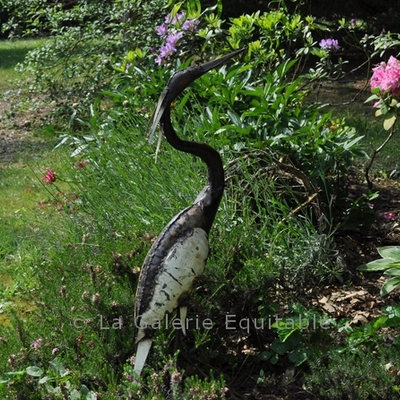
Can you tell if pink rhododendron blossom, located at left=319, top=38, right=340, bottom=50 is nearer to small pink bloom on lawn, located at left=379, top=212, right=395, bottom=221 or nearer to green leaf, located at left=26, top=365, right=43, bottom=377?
small pink bloom on lawn, located at left=379, top=212, right=395, bottom=221

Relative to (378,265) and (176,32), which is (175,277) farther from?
(176,32)

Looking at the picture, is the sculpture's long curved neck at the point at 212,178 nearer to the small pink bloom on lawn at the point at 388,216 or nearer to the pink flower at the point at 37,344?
the pink flower at the point at 37,344

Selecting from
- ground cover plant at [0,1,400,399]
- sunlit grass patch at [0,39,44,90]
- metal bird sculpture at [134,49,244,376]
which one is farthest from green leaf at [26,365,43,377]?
sunlit grass patch at [0,39,44,90]

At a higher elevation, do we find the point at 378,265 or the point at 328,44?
the point at 378,265

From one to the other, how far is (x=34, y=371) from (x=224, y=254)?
1.05 meters

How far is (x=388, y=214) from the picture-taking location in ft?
16.1

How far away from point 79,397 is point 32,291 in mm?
1477

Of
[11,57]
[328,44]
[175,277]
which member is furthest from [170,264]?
[11,57]

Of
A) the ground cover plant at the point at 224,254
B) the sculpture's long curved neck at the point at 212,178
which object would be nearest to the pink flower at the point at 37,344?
the ground cover plant at the point at 224,254

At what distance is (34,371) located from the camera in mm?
3094

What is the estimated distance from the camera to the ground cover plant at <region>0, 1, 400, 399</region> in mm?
3158

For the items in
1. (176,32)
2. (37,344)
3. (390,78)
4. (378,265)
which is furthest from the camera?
(176,32)

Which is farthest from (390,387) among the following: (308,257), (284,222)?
(284,222)

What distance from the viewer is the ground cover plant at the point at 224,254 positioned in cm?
316
